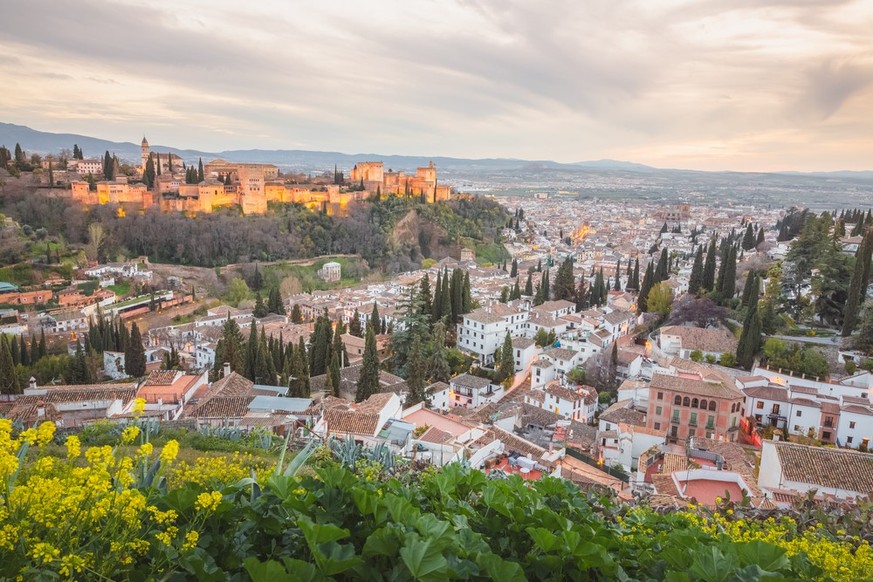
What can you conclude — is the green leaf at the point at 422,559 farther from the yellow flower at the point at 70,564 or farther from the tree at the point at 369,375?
the tree at the point at 369,375

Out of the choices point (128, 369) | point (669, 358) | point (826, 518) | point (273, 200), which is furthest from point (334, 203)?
point (826, 518)

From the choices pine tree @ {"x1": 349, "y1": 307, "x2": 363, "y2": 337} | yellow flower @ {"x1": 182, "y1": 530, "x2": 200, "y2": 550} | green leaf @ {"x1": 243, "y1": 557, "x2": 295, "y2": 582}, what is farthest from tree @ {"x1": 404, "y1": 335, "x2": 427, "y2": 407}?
green leaf @ {"x1": 243, "y1": 557, "x2": 295, "y2": 582}

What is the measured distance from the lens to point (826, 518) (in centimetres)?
421

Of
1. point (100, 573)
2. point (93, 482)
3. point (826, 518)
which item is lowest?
point (826, 518)

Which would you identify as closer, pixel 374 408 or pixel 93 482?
pixel 93 482

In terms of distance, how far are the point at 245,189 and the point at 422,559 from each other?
207 feet

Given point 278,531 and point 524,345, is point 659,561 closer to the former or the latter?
point 278,531

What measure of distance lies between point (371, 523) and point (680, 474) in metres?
10.8

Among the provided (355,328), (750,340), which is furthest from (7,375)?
(750,340)

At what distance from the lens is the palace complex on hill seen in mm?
55625

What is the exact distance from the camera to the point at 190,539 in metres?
1.97

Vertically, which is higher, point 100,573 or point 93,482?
point 93,482

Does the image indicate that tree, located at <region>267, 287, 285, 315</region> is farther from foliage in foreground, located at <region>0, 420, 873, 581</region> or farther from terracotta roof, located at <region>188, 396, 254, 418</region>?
foliage in foreground, located at <region>0, 420, 873, 581</region>

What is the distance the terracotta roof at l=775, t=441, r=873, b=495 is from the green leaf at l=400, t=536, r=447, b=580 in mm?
12587
